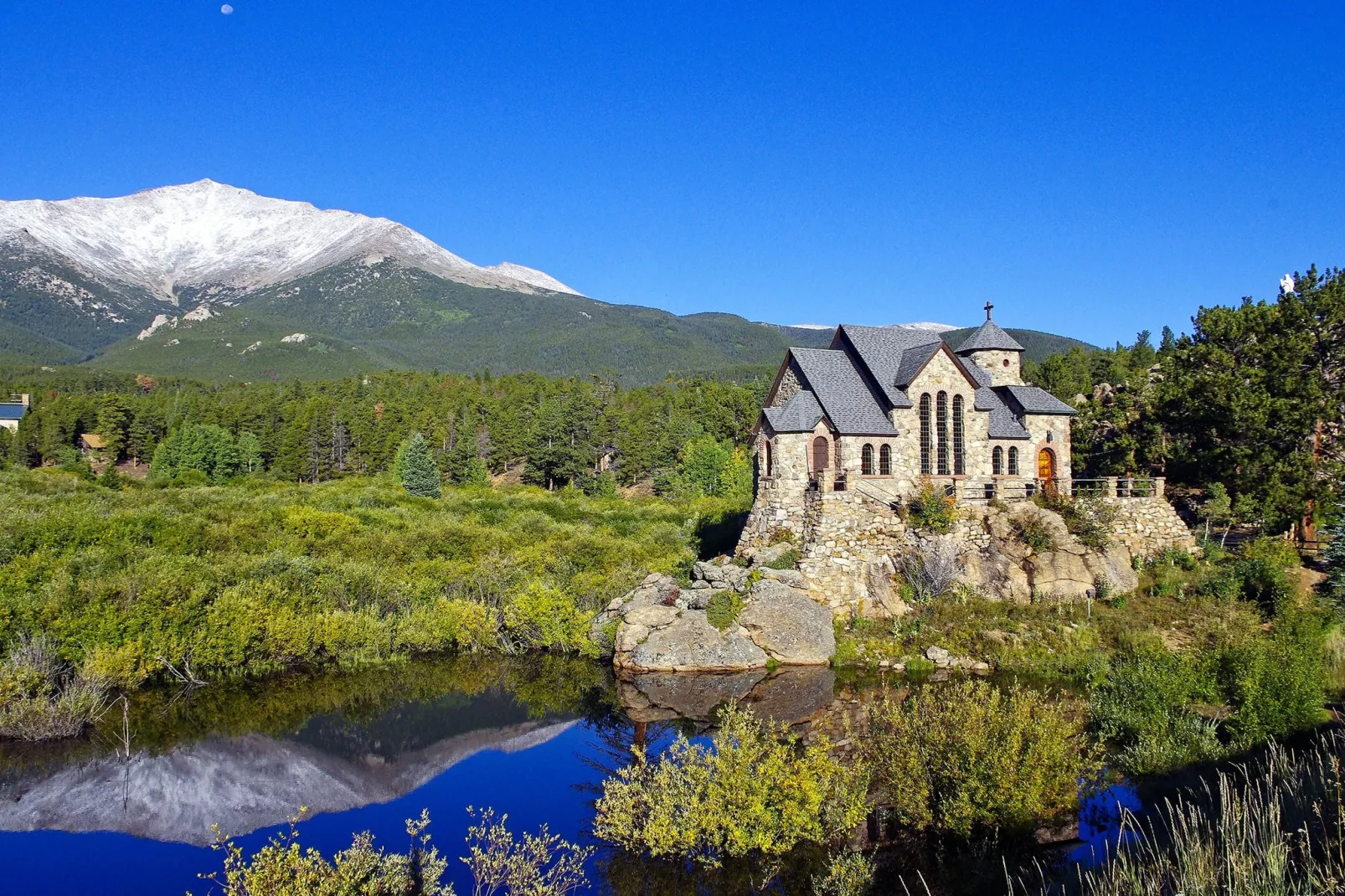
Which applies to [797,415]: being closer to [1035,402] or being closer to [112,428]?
[1035,402]

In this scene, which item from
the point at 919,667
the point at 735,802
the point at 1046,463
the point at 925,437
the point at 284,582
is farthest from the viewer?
the point at 1046,463

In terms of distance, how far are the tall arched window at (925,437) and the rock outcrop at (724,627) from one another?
887 cm

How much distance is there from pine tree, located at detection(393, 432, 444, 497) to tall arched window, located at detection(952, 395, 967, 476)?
48.2 metres

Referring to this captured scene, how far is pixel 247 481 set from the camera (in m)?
77.4

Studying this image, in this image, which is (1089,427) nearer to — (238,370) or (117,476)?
(117,476)

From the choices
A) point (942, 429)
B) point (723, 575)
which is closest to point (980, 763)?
point (723, 575)

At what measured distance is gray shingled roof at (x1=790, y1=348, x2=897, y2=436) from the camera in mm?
36753

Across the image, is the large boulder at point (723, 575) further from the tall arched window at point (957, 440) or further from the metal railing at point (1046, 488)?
the tall arched window at point (957, 440)

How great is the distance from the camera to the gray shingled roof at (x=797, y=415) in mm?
36625

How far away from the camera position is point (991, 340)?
1629 inches

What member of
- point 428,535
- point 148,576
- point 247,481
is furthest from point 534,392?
point 148,576

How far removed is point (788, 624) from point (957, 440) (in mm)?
12860

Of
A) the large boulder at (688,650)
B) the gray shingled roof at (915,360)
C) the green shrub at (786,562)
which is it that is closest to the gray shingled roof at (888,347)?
the gray shingled roof at (915,360)

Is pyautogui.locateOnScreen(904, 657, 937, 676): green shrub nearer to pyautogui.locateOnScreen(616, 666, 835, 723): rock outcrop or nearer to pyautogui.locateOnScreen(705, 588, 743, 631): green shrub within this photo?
pyautogui.locateOnScreen(616, 666, 835, 723): rock outcrop
